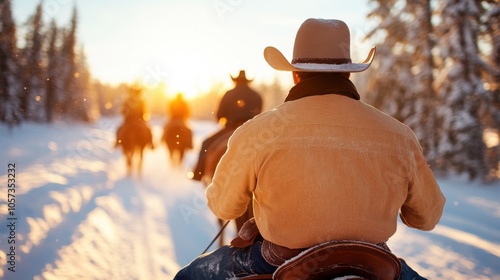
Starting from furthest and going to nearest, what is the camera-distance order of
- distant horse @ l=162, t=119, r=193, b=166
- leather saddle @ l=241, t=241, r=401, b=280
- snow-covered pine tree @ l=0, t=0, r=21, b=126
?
snow-covered pine tree @ l=0, t=0, r=21, b=126
distant horse @ l=162, t=119, r=193, b=166
leather saddle @ l=241, t=241, r=401, b=280

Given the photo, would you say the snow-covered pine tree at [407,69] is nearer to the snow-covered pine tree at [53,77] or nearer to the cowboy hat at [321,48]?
the cowboy hat at [321,48]

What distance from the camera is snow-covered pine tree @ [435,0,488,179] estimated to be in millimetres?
14500

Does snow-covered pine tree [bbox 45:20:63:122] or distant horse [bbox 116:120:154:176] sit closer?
distant horse [bbox 116:120:154:176]

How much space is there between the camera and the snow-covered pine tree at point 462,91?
14500 millimetres

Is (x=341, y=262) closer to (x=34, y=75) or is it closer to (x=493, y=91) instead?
(x=493, y=91)

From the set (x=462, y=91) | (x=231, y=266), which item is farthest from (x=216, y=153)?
(x=462, y=91)

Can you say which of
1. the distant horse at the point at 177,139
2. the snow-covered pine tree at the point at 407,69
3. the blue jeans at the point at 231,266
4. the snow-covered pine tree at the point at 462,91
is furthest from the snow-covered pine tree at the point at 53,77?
the blue jeans at the point at 231,266

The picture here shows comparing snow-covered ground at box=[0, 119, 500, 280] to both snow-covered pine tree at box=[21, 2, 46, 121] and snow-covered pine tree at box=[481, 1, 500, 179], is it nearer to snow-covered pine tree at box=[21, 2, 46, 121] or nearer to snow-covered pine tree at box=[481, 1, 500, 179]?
snow-covered pine tree at box=[481, 1, 500, 179]

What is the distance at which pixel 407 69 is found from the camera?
17844 millimetres

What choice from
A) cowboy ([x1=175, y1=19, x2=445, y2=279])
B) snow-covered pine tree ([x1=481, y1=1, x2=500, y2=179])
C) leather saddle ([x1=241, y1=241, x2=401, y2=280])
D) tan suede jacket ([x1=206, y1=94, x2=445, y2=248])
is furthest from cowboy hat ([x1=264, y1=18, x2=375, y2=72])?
snow-covered pine tree ([x1=481, y1=1, x2=500, y2=179])

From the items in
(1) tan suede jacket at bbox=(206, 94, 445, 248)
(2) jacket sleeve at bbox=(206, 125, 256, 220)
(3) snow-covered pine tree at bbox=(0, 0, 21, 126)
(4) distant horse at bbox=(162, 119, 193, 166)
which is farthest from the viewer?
(3) snow-covered pine tree at bbox=(0, 0, 21, 126)

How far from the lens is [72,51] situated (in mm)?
46219

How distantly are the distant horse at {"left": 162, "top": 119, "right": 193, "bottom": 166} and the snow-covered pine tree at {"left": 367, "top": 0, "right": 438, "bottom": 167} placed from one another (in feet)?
31.3

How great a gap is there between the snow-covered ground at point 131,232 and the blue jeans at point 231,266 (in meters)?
2.54
